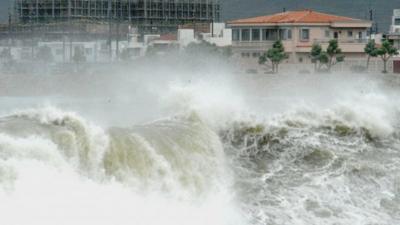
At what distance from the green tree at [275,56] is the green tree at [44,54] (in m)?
13.8

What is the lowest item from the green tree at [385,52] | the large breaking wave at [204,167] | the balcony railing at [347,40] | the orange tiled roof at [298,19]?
the large breaking wave at [204,167]

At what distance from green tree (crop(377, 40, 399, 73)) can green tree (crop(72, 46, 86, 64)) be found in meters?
18.2

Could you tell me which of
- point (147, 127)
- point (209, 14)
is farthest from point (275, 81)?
point (147, 127)

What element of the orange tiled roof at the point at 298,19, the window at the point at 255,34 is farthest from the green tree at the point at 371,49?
the window at the point at 255,34

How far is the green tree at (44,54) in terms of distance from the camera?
65938 millimetres

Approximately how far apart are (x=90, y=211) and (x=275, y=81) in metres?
40.8

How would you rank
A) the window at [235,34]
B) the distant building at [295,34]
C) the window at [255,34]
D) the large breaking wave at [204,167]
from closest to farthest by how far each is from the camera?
the large breaking wave at [204,167]
the distant building at [295,34]
the window at [255,34]
the window at [235,34]

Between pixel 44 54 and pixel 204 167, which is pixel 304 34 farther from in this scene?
pixel 204 167

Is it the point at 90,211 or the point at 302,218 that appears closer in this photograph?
the point at 90,211

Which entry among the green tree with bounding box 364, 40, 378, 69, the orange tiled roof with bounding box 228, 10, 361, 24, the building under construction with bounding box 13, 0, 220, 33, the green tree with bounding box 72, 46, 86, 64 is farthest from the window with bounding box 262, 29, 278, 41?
the building under construction with bounding box 13, 0, 220, 33

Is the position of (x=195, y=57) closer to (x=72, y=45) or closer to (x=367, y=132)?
(x=72, y=45)

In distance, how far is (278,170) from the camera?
23406 millimetres

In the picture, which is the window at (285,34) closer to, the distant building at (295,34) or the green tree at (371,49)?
the distant building at (295,34)

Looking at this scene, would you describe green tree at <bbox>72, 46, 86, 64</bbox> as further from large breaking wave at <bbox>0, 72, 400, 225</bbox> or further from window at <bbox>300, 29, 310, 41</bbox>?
large breaking wave at <bbox>0, 72, 400, 225</bbox>
